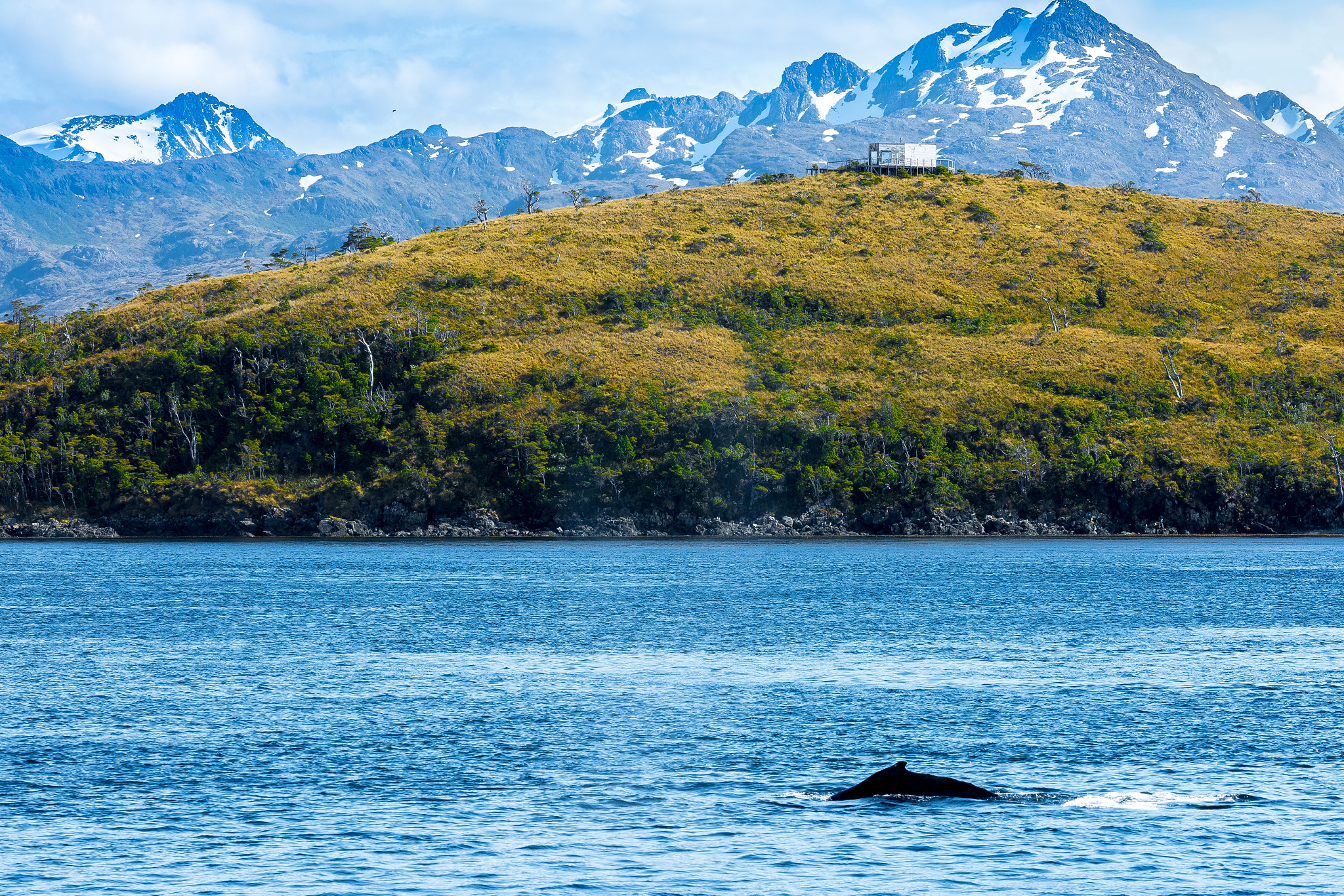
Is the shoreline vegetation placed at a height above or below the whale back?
above

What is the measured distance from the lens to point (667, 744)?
37.5 meters

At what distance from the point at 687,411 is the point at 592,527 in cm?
1950

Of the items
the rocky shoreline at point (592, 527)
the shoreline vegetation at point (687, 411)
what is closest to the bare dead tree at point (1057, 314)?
the shoreline vegetation at point (687, 411)

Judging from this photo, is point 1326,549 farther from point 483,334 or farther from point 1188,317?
point 483,334

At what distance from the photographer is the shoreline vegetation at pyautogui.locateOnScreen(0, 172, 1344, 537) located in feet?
506

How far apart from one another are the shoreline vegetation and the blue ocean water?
7091cm

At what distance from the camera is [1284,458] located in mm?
150500

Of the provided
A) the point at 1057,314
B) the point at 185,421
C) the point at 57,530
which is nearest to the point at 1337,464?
the point at 1057,314

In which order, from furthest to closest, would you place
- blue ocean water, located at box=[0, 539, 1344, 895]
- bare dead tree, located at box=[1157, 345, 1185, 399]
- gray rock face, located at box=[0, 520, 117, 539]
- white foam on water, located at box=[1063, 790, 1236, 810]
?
bare dead tree, located at box=[1157, 345, 1185, 399], gray rock face, located at box=[0, 520, 117, 539], white foam on water, located at box=[1063, 790, 1236, 810], blue ocean water, located at box=[0, 539, 1344, 895]

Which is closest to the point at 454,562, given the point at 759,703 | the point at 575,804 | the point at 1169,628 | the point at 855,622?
the point at 855,622

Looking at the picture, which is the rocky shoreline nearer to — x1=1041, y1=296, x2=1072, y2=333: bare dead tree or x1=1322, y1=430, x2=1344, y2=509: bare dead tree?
x1=1322, y1=430, x2=1344, y2=509: bare dead tree

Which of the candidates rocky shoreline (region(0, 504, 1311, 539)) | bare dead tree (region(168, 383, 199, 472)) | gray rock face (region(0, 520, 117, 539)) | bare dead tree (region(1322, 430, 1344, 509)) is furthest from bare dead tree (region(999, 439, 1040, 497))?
gray rock face (region(0, 520, 117, 539))

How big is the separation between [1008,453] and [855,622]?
90.0 metres

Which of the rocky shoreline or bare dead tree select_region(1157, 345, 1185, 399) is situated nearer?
the rocky shoreline
